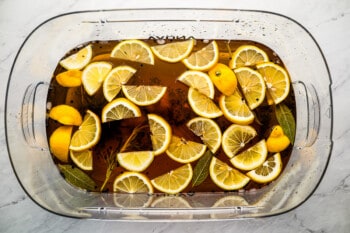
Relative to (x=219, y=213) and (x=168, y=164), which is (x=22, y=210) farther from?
(x=219, y=213)

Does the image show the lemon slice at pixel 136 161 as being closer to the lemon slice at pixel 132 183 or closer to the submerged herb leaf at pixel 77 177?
A: the lemon slice at pixel 132 183

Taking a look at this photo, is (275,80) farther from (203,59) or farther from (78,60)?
(78,60)

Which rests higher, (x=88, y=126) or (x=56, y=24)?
(x=56, y=24)

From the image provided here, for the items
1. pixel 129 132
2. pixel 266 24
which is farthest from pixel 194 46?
pixel 129 132

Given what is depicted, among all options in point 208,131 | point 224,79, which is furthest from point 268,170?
point 224,79

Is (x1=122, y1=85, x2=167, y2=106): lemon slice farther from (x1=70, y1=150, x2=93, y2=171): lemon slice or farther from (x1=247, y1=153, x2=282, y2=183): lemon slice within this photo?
(x1=247, y1=153, x2=282, y2=183): lemon slice

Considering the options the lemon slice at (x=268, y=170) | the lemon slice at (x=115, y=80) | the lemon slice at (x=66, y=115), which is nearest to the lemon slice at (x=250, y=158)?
the lemon slice at (x=268, y=170)

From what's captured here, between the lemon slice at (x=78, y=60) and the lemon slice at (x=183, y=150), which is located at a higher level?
the lemon slice at (x=78, y=60)
